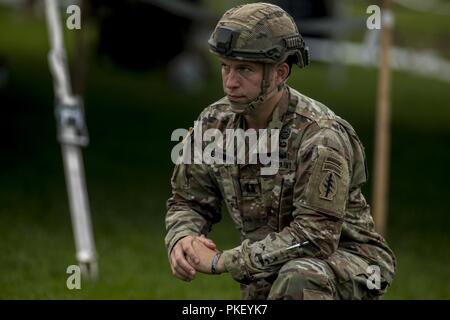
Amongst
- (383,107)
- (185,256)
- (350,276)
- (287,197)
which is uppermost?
(383,107)

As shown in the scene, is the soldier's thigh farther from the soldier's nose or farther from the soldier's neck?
the soldier's nose

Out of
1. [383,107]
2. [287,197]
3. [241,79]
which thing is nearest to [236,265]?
[287,197]

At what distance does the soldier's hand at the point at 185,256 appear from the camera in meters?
5.29

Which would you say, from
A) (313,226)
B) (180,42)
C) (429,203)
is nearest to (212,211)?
(313,226)

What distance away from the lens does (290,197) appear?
17.8 ft

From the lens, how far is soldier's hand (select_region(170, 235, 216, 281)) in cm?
529

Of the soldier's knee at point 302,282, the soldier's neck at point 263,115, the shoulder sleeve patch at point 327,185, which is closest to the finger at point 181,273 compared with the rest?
the soldier's knee at point 302,282

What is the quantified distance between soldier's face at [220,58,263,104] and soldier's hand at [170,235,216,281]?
672 millimetres

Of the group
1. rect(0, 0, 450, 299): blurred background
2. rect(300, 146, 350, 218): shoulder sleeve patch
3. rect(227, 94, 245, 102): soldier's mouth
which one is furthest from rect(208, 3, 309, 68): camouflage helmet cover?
rect(0, 0, 450, 299): blurred background

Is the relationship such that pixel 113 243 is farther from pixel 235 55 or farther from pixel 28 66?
pixel 28 66

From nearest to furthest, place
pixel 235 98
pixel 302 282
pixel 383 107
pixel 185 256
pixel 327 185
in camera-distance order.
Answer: pixel 302 282 < pixel 327 185 < pixel 235 98 < pixel 185 256 < pixel 383 107

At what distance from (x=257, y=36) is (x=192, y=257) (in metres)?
1.04

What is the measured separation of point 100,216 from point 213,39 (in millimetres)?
6527

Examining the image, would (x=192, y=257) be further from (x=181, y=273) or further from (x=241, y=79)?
(x=241, y=79)
